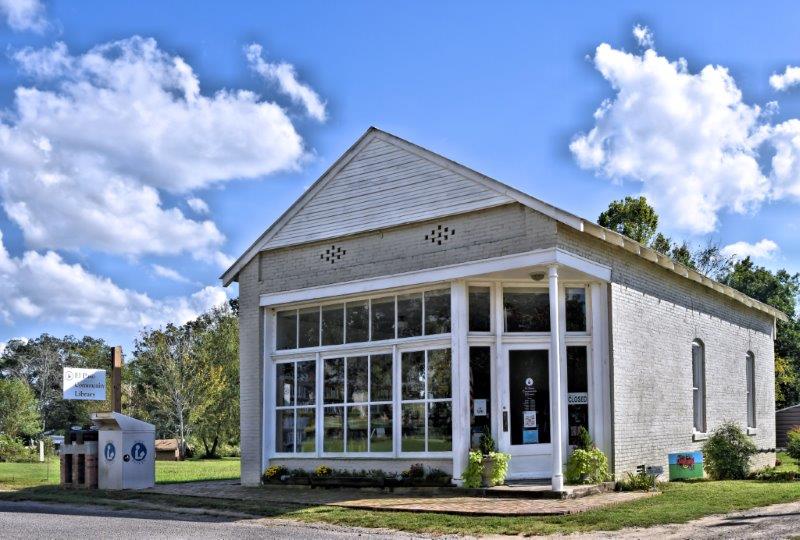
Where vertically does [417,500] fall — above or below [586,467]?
below

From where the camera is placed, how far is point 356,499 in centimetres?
1511

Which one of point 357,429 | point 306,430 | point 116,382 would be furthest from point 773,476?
point 116,382

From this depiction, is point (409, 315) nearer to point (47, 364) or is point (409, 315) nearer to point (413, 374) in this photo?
point (413, 374)

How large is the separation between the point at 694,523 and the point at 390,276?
749 centimetres

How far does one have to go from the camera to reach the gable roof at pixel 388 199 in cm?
1588

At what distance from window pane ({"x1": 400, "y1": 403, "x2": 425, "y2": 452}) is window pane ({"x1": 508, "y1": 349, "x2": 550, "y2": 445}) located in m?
1.68

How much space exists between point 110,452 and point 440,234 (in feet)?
27.6

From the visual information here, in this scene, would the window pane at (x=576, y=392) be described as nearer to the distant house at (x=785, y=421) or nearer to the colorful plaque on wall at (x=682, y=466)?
the colorful plaque on wall at (x=682, y=466)

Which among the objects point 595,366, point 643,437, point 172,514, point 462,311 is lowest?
point 172,514

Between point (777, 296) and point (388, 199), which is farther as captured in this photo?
point (777, 296)

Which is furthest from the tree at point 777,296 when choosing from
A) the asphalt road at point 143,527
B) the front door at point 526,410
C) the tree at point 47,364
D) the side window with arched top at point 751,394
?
the tree at point 47,364

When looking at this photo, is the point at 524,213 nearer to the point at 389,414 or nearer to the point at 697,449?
the point at 389,414

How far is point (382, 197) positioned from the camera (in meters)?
17.5

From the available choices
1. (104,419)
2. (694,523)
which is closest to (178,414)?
(104,419)
